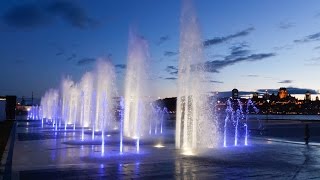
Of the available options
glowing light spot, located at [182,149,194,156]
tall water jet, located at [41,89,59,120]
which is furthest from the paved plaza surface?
tall water jet, located at [41,89,59,120]

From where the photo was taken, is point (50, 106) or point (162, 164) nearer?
point (162, 164)

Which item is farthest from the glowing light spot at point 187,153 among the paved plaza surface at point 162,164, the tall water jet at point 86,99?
the tall water jet at point 86,99

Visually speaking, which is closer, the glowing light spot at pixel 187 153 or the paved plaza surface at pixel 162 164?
the paved plaza surface at pixel 162 164

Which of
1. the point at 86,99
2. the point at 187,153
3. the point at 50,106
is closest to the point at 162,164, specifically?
the point at 187,153

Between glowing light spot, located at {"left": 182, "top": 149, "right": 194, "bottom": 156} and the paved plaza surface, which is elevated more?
glowing light spot, located at {"left": 182, "top": 149, "right": 194, "bottom": 156}

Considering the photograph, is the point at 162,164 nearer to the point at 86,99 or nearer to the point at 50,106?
the point at 86,99

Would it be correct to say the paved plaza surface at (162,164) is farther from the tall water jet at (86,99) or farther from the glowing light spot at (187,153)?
the tall water jet at (86,99)

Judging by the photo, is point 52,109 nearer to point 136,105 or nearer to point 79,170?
point 136,105

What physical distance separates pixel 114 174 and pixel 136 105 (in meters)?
19.0

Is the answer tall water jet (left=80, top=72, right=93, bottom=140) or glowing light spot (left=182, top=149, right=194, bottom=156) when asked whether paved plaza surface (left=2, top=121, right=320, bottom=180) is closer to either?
glowing light spot (left=182, top=149, right=194, bottom=156)

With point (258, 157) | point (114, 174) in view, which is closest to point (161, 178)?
point (114, 174)

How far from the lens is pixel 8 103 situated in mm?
50219

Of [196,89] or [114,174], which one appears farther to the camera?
[196,89]

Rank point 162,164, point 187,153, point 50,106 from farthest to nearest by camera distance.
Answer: point 50,106, point 187,153, point 162,164
